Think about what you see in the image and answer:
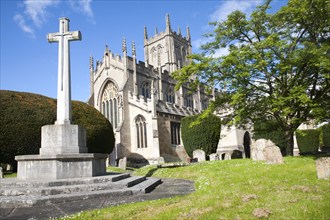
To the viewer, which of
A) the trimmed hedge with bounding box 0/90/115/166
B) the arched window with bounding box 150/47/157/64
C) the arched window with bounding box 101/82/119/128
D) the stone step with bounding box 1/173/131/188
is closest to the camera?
the stone step with bounding box 1/173/131/188

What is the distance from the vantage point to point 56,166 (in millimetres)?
7742

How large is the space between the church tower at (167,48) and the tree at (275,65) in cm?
3536

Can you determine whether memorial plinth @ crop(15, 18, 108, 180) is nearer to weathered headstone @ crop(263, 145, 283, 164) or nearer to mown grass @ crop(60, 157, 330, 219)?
mown grass @ crop(60, 157, 330, 219)

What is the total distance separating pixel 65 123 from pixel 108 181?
2.70 meters

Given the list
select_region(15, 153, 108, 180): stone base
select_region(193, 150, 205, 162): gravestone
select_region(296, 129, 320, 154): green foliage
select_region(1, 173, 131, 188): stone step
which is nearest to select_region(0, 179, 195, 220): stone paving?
select_region(1, 173, 131, 188): stone step

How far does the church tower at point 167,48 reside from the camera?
51.6 meters

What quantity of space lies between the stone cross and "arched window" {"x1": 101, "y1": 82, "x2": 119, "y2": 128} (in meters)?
22.9

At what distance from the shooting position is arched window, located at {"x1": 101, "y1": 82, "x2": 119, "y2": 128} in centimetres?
3284

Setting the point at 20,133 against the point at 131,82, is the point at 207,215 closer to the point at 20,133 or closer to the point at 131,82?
the point at 20,133

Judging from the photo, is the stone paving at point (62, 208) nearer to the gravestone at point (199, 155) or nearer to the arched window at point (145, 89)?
the gravestone at point (199, 155)

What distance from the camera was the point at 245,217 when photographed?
414 cm

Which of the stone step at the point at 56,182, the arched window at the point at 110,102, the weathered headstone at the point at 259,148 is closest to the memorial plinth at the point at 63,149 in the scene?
the stone step at the point at 56,182

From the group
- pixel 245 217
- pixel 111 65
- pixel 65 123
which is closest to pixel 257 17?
pixel 65 123

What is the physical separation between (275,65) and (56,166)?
1154 centimetres
